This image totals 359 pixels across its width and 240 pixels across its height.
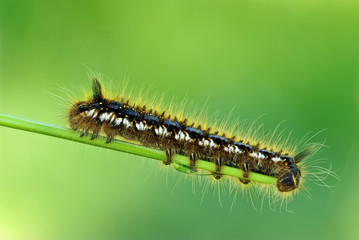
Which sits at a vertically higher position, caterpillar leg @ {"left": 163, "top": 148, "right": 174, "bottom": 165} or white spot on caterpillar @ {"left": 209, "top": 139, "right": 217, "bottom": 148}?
white spot on caterpillar @ {"left": 209, "top": 139, "right": 217, "bottom": 148}

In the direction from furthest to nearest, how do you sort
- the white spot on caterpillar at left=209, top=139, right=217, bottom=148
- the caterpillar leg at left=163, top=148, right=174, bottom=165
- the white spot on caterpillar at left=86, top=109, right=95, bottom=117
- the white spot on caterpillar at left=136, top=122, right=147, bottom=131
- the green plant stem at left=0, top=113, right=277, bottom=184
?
the white spot on caterpillar at left=209, top=139, right=217, bottom=148 → the white spot on caterpillar at left=136, top=122, right=147, bottom=131 → the white spot on caterpillar at left=86, top=109, right=95, bottom=117 → the caterpillar leg at left=163, top=148, right=174, bottom=165 → the green plant stem at left=0, top=113, right=277, bottom=184

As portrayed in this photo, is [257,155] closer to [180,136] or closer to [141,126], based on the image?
[180,136]

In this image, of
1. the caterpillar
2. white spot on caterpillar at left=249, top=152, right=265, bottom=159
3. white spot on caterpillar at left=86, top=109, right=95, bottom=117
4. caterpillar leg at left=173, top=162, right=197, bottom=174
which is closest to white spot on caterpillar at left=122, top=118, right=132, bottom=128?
the caterpillar

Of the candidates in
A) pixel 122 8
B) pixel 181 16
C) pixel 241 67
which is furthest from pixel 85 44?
pixel 241 67

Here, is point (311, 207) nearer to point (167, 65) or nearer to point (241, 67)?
point (241, 67)

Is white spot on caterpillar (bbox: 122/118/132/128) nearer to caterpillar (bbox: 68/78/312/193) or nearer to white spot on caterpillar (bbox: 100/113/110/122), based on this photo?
caterpillar (bbox: 68/78/312/193)

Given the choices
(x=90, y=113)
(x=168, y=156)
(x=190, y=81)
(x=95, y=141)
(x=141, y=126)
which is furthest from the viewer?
(x=190, y=81)

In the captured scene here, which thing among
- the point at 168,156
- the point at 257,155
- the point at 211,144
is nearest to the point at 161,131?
the point at 211,144
